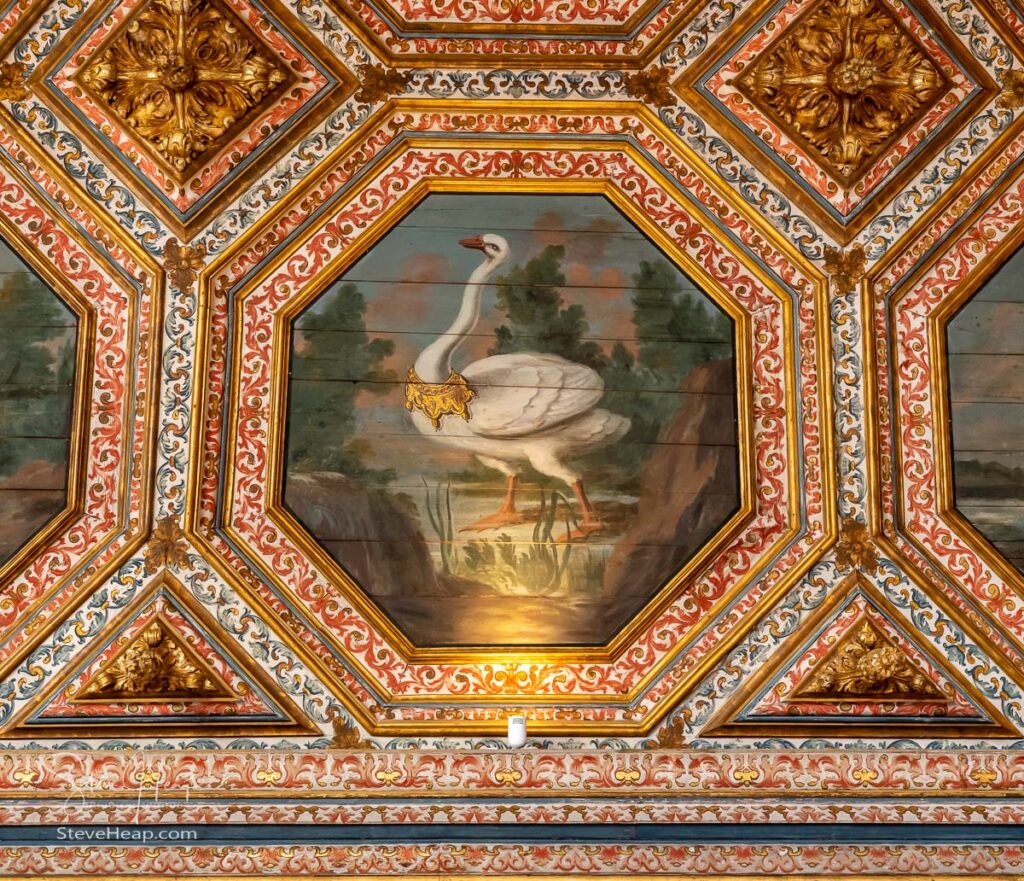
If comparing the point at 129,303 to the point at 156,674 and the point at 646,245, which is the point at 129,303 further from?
the point at 646,245

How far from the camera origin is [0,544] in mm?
5598

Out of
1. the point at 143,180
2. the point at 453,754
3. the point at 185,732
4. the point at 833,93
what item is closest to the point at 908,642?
the point at 453,754

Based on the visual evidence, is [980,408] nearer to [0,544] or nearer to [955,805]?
[955,805]

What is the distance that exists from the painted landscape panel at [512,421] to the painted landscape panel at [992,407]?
3.50 feet

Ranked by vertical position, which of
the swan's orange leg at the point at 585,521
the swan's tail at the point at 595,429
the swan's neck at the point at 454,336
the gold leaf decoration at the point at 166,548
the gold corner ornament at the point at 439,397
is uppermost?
the swan's neck at the point at 454,336

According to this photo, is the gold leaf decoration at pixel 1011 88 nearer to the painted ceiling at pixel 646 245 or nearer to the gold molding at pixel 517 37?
the painted ceiling at pixel 646 245

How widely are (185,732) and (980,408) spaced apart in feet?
12.8

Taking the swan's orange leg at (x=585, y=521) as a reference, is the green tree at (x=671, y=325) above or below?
above

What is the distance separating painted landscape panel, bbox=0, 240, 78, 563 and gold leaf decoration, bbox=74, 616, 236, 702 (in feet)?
2.34

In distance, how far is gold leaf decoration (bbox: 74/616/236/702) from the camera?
5438 mm

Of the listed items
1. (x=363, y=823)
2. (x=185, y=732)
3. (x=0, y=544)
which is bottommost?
(x=363, y=823)

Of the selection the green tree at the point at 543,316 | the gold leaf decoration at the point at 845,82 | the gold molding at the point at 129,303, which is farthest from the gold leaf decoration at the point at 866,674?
the gold molding at the point at 129,303

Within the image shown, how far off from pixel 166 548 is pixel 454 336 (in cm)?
163

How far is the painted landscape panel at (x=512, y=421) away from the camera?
569cm
